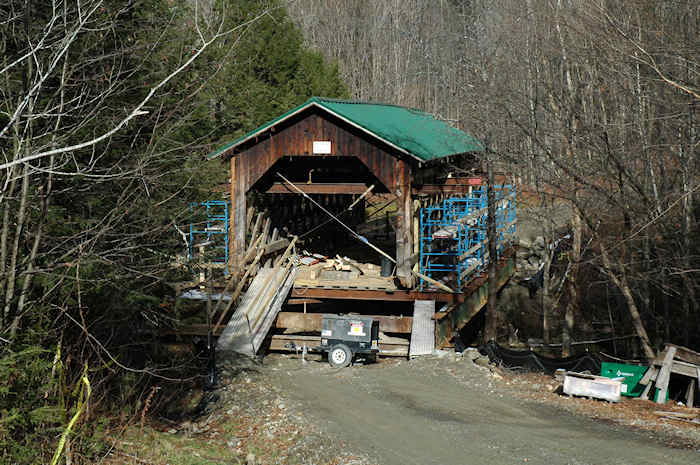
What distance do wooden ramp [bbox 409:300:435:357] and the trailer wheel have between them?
1.56 metres

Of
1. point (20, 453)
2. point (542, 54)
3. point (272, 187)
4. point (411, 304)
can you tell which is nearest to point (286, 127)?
point (272, 187)

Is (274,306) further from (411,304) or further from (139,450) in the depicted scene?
(139,450)

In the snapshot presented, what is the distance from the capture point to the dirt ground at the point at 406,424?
10.7 meters

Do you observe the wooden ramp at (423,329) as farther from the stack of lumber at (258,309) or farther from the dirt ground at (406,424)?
the stack of lumber at (258,309)

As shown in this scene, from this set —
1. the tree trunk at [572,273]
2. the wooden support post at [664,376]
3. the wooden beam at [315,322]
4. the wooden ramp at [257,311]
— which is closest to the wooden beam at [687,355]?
the wooden support post at [664,376]

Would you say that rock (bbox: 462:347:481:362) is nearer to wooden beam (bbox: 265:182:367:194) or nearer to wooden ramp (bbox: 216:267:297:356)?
wooden ramp (bbox: 216:267:297:356)

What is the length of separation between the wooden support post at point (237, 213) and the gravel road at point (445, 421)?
4.59 metres

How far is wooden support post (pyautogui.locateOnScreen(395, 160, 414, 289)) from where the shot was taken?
1908 centimetres

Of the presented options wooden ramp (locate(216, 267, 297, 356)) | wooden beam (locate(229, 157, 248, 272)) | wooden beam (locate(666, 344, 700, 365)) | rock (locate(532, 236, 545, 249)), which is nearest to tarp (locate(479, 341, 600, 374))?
wooden beam (locate(666, 344, 700, 365))

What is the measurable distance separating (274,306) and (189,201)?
502cm

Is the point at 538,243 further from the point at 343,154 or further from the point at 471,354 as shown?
the point at 471,354

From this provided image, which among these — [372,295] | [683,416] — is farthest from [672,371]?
[372,295]

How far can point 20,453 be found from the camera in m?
8.05

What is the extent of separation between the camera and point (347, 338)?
56.2 feet
